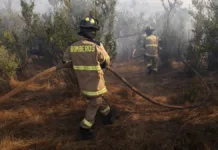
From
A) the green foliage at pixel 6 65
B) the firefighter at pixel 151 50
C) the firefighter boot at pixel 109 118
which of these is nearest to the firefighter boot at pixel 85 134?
the firefighter boot at pixel 109 118

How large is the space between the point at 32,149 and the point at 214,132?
280 centimetres

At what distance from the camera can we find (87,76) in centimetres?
330

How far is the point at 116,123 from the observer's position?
3795mm

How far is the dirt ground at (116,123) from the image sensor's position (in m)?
3.03

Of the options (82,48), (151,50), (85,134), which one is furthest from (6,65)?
(151,50)

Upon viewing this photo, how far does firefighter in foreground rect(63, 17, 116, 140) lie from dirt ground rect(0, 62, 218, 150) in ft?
1.36

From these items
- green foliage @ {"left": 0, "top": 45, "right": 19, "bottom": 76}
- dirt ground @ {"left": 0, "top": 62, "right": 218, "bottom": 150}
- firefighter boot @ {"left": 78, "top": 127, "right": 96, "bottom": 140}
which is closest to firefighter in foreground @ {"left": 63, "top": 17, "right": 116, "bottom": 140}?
firefighter boot @ {"left": 78, "top": 127, "right": 96, "bottom": 140}

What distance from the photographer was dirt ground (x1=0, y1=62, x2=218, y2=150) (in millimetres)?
3033

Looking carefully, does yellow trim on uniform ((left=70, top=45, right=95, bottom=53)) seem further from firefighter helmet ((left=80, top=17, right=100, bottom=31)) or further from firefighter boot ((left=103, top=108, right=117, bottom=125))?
firefighter boot ((left=103, top=108, right=117, bottom=125))

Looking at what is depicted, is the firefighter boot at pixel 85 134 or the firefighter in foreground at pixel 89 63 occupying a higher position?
the firefighter in foreground at pixel 89 63

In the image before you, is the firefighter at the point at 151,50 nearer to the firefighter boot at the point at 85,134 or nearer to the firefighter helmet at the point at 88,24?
the firefighter helmet at the point at 88,24

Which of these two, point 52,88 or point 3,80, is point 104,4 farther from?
point 3,80

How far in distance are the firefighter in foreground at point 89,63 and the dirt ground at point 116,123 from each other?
1.36 feet

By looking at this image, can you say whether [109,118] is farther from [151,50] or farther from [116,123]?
[151,50]
